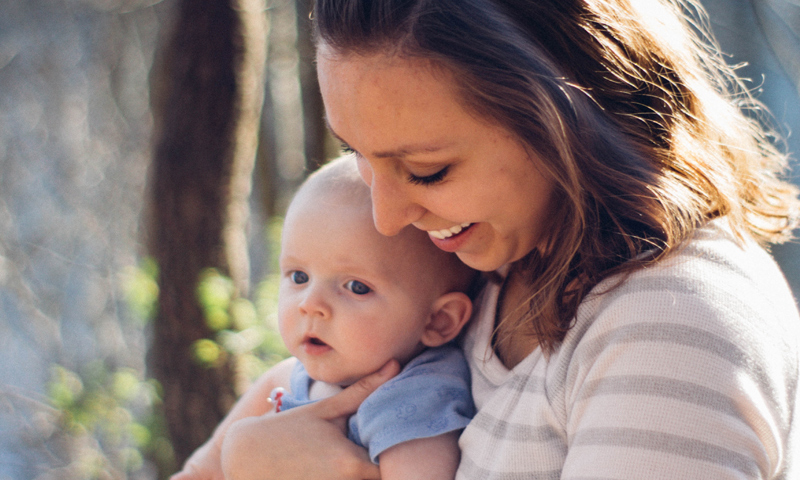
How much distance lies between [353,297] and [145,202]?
184cm

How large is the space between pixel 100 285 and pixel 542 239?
4171 mm

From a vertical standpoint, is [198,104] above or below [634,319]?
below

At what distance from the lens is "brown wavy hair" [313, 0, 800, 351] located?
40.5 inches

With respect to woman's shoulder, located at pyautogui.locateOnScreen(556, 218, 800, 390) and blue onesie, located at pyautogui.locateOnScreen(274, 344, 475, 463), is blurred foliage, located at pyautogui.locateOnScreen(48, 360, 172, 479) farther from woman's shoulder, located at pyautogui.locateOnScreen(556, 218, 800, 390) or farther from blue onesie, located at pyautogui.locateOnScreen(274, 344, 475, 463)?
woman's shoulder, located at pyautogui.locateOnScreen(556, 218, 800, 390)

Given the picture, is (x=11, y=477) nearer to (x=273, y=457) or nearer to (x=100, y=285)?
(x=100, y=285)

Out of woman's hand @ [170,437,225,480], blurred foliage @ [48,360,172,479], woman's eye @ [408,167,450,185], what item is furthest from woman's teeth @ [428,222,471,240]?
blurred foliage @ [48,360,172,479]

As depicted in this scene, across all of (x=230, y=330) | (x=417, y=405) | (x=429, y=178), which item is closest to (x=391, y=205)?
(x=429, y=178)

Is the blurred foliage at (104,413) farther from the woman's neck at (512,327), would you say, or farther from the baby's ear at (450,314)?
the woman's neck at (512,327)

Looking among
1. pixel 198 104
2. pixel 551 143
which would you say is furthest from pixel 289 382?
pixel 198 104

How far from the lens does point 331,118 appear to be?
115 centimetres

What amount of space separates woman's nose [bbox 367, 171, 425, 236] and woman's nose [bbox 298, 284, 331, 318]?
13.1 inches

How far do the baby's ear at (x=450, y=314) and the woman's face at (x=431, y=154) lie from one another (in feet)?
1.07

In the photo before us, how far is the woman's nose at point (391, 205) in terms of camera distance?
1.16 metres

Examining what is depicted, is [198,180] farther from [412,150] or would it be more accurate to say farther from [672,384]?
[672,384]
